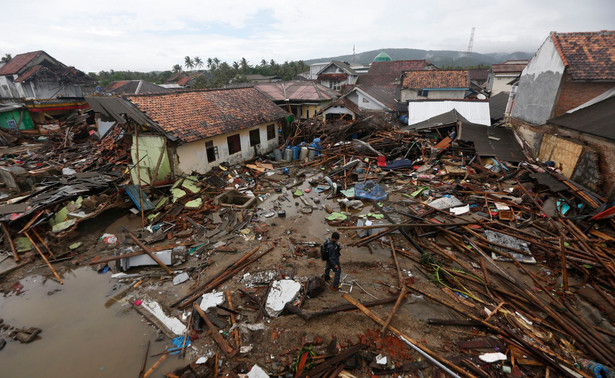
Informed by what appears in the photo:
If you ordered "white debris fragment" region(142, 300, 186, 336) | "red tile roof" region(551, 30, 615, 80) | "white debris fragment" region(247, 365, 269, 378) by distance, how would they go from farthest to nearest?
"red tile roof" region(551, 30, 615, 80), "white debris fragment" region(142, 300, 186, 336), "white debris fragment" region(247, 365, 269, 378)

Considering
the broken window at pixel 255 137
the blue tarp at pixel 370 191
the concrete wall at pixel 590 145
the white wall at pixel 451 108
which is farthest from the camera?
the white wall at pixel 451 108

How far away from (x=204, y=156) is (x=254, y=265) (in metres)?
8.96

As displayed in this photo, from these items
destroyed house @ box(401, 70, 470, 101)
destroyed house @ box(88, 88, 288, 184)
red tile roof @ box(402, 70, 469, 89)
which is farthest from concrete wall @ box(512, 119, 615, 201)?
red tile roof @ box(402, 70, 469, 89)

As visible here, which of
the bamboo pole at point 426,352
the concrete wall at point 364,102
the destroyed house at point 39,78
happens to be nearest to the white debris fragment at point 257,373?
the bamboo pole at point 426,352

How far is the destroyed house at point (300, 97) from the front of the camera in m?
28.1

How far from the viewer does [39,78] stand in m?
30.7

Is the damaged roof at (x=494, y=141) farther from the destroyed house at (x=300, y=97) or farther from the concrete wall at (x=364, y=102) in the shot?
the destroyed house at (x=300, y=97)

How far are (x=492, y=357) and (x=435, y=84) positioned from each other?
33.5 meters

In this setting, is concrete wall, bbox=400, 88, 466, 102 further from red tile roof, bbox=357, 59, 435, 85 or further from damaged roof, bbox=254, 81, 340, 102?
red tile roof, bbox=357, 59, 435, 85

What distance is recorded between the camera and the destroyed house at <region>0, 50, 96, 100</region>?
100 feet

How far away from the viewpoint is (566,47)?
1465cm

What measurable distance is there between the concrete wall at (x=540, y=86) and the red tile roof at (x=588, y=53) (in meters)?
0.37

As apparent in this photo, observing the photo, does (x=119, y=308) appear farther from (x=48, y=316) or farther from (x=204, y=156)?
(x=204, y=156)

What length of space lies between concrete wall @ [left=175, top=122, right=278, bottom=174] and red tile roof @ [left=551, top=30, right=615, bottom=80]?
1842cm
